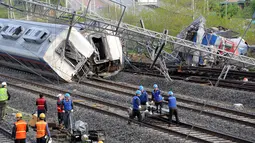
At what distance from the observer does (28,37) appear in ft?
79.3

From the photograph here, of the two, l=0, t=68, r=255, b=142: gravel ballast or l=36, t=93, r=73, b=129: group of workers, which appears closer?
l=0, t=68, r=255, b=142: gravel ballast

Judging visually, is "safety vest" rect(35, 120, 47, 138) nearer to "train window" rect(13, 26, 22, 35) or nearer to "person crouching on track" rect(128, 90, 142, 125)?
"person crouching on track" rect(128, 90, 142, 125)

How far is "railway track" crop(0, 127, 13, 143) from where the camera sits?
13261 mm

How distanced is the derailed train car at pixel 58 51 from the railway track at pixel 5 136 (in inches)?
334

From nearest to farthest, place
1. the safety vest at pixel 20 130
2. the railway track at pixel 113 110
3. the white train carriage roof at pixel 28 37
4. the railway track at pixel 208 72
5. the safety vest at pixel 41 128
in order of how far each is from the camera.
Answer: the safety vest at pixel 41 128, the safety vest at pixel 20 130, the railway track at pixel 113 110, the railway track at pixel 208 72, the white train carriage roof at pixel 28 37

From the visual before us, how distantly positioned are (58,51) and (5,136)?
9.65m

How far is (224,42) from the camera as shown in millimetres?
28969

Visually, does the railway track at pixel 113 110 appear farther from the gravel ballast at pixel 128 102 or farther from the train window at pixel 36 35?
the train window at pixel 36 35

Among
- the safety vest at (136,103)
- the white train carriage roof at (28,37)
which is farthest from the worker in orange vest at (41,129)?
the white train carriage roof at (28,37)

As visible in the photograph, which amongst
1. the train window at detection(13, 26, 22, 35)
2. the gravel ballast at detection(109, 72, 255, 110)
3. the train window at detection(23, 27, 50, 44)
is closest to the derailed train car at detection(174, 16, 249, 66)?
the gravel ballast at detection(109, 72, 255, 110)

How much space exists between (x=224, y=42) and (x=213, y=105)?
489 inches

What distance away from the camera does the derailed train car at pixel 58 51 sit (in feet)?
74.8

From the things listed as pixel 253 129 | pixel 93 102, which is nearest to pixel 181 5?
pixel 93 102

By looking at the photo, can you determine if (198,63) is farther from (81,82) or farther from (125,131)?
(125,131)
